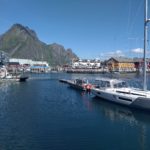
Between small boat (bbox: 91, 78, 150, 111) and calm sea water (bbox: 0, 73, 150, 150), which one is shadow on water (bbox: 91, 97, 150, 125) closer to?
A: calm sea water (bbox: 0, 73, 150, 150)

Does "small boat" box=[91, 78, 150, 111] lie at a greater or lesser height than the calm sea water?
greater

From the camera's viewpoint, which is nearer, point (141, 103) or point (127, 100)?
point (141, 103)

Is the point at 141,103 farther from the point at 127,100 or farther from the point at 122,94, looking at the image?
the point at 122,94

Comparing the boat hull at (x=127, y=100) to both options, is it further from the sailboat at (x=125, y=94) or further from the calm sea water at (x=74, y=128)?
the calm sea water at (x=74, y=128)

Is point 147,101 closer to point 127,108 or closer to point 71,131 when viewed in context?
point 127,108

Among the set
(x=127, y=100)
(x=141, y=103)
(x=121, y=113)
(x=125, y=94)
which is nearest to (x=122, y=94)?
(x=125, y=94)

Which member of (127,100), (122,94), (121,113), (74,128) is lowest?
(74,128)

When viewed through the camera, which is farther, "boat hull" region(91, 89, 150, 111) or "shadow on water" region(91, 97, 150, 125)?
"boat hull" region(91, 89, 150, 111)

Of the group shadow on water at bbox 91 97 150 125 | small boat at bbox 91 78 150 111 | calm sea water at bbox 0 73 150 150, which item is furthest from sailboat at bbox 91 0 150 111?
calm sea water at bbox 0 73 150 150

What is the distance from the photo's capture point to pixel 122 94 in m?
51.8

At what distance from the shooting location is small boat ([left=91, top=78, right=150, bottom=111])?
153 feet

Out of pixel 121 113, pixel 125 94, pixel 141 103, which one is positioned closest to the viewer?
pixel 121 113

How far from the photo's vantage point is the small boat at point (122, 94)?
46.5 meters

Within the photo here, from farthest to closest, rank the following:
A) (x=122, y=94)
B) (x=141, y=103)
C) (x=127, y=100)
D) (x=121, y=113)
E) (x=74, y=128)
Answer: (x=122, y=94) → (x=127, y=100) → (x=141, y=103) → (x=121, y=113) → (x=74, y=128)
